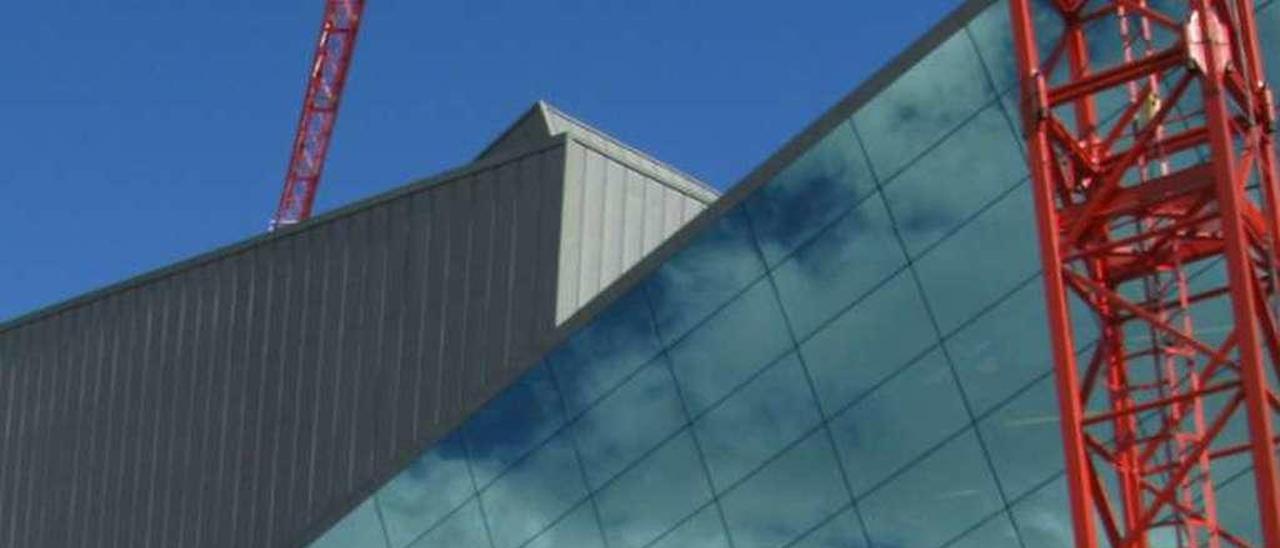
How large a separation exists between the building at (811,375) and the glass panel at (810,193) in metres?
0.04

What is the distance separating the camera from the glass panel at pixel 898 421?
3594cm

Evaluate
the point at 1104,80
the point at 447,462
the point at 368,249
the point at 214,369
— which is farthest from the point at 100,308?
the point at 1104,80

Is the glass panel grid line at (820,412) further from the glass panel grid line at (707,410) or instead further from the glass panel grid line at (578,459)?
the glass panel grid line at (578,459)

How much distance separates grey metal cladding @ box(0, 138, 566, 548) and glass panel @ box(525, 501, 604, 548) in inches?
141

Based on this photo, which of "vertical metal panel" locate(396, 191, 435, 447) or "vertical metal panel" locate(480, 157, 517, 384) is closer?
"vertical metal panel" locate(480, 157, 517, 384)

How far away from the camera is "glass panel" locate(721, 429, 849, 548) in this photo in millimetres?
37250

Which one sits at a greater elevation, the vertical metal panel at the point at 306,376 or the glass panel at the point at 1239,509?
the vertical metal panel at the point at 306,376

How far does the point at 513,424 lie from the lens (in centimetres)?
4369

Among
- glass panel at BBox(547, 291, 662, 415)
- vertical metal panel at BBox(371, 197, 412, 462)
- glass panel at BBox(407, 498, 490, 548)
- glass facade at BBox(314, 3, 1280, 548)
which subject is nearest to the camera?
glass facade at BBox(314, 3, 1280, 548)

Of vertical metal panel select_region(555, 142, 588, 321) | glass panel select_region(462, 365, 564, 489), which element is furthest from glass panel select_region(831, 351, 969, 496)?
vertical metal panel select_region(555, 142, 588, 321)

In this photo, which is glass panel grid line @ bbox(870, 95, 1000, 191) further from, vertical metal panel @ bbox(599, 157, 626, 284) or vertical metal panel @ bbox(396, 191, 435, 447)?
vertical metal panel @ bbox(396, 191, 435, 447)

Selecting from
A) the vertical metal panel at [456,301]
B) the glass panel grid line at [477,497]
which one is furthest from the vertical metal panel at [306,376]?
the glass panel grid line at [477,497]

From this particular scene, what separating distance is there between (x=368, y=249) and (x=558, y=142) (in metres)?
4.55

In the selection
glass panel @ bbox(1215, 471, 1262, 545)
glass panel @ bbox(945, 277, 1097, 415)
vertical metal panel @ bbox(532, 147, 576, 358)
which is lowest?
glass panel @ bbox(1215, 471, 1262, 545)
